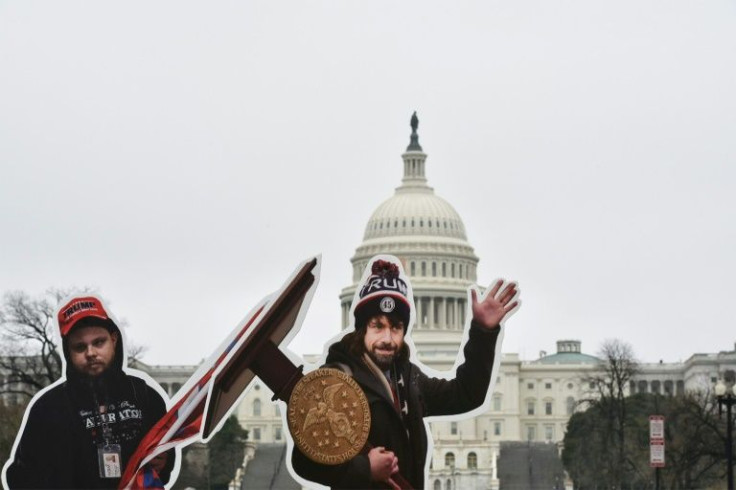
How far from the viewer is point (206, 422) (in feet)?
107

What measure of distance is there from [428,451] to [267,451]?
151 metres

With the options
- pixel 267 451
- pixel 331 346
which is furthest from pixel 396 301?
pixel 267 451

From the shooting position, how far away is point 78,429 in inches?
1328

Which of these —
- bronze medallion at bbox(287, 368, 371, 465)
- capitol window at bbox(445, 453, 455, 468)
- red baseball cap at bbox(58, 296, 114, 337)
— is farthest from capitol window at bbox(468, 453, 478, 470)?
bronze medallion at bbox(287, 368, 371, 465)

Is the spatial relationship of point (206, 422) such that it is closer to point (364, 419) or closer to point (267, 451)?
point (364, 419)

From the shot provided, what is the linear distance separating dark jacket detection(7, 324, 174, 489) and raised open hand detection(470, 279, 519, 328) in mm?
5203

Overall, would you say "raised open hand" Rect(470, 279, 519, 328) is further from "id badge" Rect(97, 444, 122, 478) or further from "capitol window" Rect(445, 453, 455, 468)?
"capitol window" Rect(445, 453, 455, 468)

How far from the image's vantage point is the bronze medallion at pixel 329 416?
32.6 m

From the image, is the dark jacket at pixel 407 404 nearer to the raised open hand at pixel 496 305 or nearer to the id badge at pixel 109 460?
the raised open hand at pixel 496 305

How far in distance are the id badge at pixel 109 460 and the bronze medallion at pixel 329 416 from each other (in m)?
2.76

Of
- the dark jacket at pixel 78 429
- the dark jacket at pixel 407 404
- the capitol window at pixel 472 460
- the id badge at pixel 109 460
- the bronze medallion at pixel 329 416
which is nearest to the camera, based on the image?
the bronze medallion at pixel 329 416

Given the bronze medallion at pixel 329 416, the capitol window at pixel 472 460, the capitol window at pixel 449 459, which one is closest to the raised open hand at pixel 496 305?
the bronze medallion at pixel 329 416

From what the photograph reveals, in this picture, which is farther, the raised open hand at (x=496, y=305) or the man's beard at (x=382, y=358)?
the raised open hand at (x=496, y=305)

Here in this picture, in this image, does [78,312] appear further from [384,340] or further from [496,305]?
[496,305]
